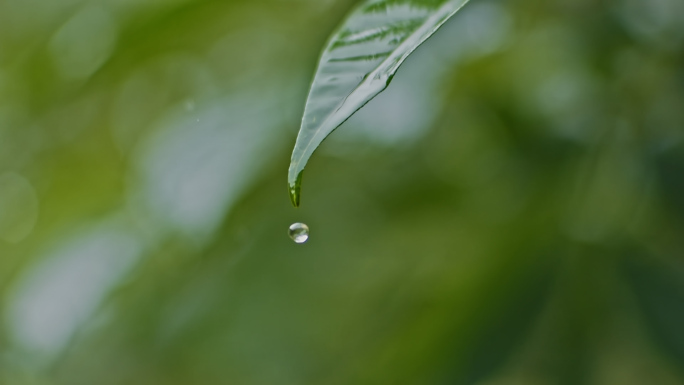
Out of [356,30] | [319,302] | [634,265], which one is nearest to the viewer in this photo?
[356,30]

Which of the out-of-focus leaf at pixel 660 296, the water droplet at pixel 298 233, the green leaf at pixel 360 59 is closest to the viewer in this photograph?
the green leaf at pixel 360 59

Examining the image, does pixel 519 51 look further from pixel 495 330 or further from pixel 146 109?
pixel 146 109

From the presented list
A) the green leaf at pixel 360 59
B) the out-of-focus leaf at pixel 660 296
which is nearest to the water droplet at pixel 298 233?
the green leaf at pixel 360 59

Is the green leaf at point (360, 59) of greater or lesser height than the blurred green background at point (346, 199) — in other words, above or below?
above

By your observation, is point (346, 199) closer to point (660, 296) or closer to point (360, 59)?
point (660, 296)

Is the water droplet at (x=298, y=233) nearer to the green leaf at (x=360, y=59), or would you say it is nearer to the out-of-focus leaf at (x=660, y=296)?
the green leaf at (x=360, y=59)

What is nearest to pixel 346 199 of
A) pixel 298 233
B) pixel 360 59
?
pixel 298 233

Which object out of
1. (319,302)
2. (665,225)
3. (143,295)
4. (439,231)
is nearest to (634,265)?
(665,225)
